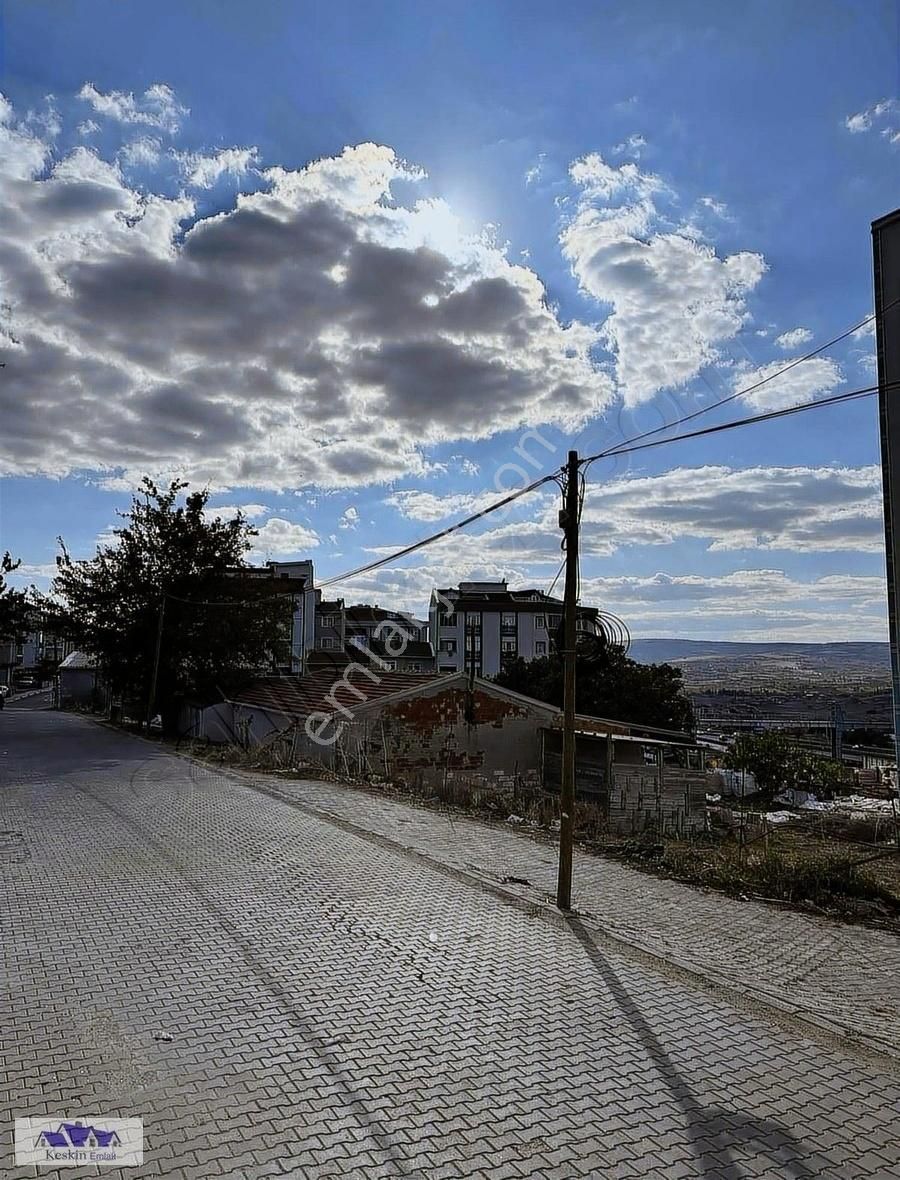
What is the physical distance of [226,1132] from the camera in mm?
3590

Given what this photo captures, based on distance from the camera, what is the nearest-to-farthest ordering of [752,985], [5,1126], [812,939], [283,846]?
[5,1126] < [752,985] < [812,939] < [283,846]

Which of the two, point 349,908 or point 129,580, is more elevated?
point 129,580

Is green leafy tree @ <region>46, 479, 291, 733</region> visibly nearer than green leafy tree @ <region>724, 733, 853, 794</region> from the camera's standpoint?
No

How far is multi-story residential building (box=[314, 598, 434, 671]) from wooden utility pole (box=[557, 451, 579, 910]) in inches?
1964

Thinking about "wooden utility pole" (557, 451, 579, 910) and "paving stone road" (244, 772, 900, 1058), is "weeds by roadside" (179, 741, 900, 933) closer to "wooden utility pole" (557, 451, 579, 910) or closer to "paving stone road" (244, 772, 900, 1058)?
"paving stone road" (244, 772, 900, 1058)

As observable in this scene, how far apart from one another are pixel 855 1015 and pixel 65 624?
94.1 ft

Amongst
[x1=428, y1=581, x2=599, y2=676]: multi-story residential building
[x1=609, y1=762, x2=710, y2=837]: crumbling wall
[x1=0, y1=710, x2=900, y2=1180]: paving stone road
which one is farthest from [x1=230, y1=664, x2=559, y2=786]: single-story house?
[x1=428, y1=581, x2=599, y2=676]: multi-story residential building

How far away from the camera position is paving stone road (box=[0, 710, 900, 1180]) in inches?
139

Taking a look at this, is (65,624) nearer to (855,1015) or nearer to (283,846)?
(283,846)

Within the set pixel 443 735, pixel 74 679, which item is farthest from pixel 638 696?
pixel 74 679

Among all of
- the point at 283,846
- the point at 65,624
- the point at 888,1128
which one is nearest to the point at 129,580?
the point at 65,624

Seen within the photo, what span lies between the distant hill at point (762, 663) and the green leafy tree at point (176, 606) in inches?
573

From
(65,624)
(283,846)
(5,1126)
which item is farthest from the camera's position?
(65,624)

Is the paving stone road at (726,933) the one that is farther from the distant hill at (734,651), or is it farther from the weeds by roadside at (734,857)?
the distant hill at (734,651)
